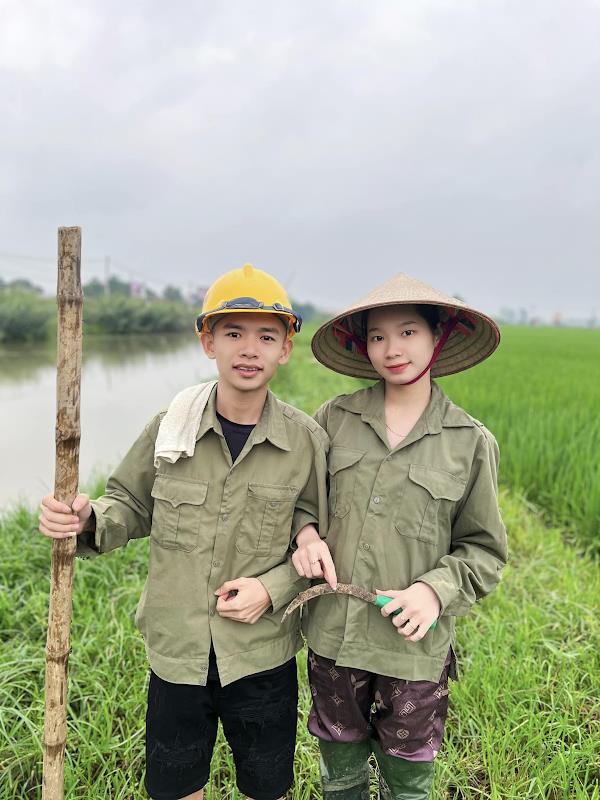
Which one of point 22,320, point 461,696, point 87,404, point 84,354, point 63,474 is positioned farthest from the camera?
point 22,320

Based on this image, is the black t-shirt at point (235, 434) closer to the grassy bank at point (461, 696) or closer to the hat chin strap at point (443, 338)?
the hat chin strap at point (443, 338)

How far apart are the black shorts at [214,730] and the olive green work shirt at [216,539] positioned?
3.2 inches

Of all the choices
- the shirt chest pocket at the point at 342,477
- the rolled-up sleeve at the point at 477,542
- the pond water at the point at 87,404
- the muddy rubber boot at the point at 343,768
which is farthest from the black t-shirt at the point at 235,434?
the pond water at the point at 87,404

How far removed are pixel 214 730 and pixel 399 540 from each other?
0.71 m

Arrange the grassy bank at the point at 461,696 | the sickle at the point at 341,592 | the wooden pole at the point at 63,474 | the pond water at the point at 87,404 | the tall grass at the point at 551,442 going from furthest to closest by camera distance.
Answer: the pond water at the point at 87,404 → the tall grass at the point at 551,442 → the grassy bank at the point at 461,696 → the sickle at the point at 341,592 → the wooden pole at the point at 63,474

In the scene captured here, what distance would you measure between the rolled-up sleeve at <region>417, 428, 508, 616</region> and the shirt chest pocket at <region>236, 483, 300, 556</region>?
1.17 feet

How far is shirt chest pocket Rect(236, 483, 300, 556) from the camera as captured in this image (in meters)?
1.39

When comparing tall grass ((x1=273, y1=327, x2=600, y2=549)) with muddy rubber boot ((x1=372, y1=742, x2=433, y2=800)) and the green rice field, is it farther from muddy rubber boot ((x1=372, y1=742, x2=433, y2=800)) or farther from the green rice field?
muddy rubber boot ((x1=372, y1=742, x2=433, y2=800))

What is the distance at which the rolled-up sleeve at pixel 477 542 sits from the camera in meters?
1.31

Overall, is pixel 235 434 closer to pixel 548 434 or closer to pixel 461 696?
pixel 461 696

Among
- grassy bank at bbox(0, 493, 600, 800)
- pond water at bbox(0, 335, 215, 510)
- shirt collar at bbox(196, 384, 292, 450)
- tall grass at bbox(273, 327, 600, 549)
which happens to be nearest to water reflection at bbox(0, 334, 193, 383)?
pond water at bbox(0, 335, 215, 510)

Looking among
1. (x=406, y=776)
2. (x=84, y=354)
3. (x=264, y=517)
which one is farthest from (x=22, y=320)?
(x=406, y=776)

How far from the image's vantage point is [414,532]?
53.2 inches

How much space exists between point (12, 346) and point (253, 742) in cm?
1926
